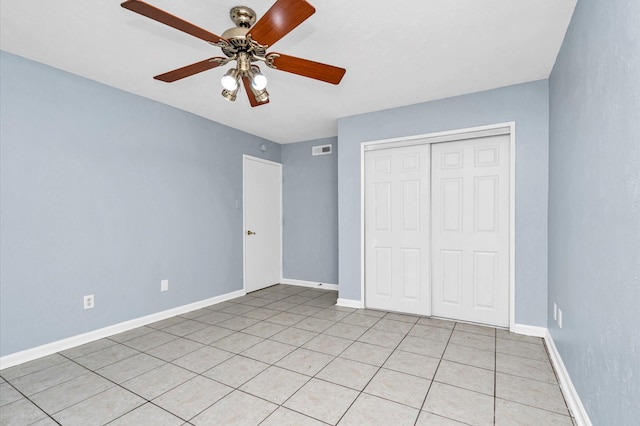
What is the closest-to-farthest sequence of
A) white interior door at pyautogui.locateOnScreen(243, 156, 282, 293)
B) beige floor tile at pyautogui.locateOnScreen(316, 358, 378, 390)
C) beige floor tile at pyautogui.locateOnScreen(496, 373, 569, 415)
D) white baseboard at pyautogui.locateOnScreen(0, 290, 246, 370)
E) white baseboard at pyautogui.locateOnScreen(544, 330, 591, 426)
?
white baseboard at pyautogui.locateOnScreen(544, 330, 591, 426) → beige floor tile at pyautogui.locateOnScreen(496, 373, 569, 415) → beige floor tile at pyautogui.locateOnScreen(316, 358, 378, 390) → white baseboard at pyautogui.locateOnScreen(0, 290, 246, 370) → white interior door at pyautogui.locateOnScreen(243, 156, 282, 293)

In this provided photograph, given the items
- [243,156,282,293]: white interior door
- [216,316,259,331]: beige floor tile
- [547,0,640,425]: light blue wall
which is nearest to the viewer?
[547,0,640,425]: light blue wall

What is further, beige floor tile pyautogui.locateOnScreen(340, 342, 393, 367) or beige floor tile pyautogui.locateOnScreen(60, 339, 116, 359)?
beige floor tile pyautogui.locateOnScreen(60, 339, 116, 359)

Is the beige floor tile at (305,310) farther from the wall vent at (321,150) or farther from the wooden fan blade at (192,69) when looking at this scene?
the wooden fan blade at (192,69)

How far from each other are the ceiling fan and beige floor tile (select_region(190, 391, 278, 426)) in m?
1.98

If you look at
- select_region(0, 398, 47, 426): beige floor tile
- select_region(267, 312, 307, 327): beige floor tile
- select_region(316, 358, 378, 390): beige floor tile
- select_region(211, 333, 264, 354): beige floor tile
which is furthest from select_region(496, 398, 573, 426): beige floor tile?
select_region(0, 398, 47, 426): beige floor tile

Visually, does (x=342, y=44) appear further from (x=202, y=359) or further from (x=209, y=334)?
(x=209, y=334)

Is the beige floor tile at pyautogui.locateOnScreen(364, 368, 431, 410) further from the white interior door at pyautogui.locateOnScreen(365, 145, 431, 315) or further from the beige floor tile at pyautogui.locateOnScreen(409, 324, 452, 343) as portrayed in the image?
the white interior door at pyautogui.locateOnScreen(365, 145, 431, 315)

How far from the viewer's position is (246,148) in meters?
4.70

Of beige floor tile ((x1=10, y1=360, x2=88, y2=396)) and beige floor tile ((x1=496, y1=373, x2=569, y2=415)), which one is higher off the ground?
beige floor tile ((x1=496, y1=373, x2=569, y2=415))

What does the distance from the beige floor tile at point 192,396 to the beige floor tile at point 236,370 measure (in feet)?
0.20

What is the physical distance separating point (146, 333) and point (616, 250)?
3.69m

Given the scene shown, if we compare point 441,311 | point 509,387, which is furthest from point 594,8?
point 441,311

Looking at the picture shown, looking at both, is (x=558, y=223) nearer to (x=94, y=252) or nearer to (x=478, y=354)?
(x=478, y=354)

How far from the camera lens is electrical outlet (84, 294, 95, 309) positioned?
9.24 ft
